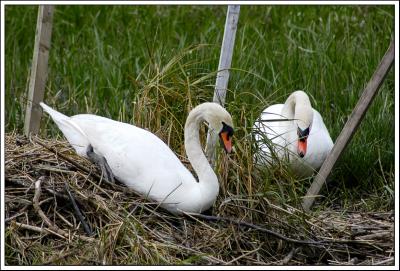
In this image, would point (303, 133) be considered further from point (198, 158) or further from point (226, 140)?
point (226, 140)

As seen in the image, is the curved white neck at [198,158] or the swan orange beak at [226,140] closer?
the swan orange beak at [226,140]

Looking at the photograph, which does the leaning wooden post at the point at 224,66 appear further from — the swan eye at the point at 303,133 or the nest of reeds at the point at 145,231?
the swan eye at the point at 303,133

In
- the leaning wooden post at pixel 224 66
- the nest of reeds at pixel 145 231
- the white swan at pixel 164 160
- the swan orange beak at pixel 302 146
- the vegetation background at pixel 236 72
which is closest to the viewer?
the nest of reeds at pixel 145 231

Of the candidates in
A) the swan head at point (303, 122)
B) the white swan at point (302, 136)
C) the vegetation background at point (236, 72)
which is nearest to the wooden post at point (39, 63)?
the vegetation background at point (236, 72)

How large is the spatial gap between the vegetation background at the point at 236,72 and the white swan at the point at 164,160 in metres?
0.27

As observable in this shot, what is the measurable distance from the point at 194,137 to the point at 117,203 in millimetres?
585

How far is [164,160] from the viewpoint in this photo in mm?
6535

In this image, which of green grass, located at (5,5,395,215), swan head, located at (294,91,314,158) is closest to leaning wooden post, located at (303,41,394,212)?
green grass, located at (5,5,395,215)

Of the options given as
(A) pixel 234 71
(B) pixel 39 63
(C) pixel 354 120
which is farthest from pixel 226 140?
(B) pixel 39 63

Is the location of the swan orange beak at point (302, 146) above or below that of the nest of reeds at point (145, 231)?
above

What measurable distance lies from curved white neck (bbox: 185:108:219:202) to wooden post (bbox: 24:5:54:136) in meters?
1.55

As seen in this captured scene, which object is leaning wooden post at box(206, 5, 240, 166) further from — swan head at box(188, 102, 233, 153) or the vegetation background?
swan head at box(188, 102, 233, 153)

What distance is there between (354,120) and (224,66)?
3.07 ft

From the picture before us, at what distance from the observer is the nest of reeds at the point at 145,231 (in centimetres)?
596
